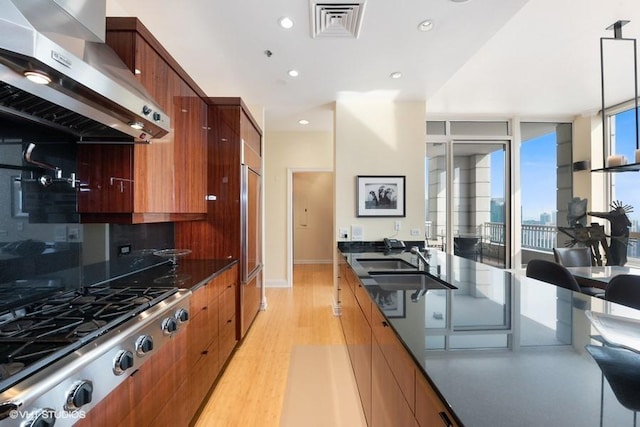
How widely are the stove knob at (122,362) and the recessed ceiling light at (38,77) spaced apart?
991 mm

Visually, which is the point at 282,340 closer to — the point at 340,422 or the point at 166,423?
the point at 340,422

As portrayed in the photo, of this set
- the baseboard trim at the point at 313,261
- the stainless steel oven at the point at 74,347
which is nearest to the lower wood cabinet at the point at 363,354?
the stainless steel oven at the point at 74,347

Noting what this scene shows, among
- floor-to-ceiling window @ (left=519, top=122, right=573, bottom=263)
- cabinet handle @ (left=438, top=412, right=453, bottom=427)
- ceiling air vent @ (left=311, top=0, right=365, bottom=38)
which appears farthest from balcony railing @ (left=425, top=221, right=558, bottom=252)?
cabinet handle @ (left=438, top=412, right=453, bottom=427)

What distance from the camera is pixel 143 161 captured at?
1.74 m

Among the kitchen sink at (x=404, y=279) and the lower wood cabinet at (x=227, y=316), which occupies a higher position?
the kitchen sink at (x=404, y=279)

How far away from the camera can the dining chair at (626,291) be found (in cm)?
188

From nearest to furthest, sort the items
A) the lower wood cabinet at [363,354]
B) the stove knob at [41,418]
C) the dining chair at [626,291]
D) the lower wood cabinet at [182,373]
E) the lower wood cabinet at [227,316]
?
the stove knob at [41,418] < the lower wood cabinet at [182,373] < the lower wood cabinet at [363,354] < the dining chair at [626,291] < the lower wood cabinet at [227,316]

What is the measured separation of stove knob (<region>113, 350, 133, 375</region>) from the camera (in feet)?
3.39

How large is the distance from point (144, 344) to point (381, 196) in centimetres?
309

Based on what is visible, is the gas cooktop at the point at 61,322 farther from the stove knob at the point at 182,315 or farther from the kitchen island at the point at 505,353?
the kitchen island at the point at 505,353

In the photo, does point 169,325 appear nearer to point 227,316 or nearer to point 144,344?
point 144,344

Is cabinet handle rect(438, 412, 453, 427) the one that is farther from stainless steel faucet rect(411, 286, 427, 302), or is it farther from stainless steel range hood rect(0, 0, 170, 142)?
stainless steel range hood rect(0, 0, 170, 142)

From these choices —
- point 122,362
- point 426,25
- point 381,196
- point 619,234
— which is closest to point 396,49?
point 426,25

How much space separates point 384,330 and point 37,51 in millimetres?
1563
